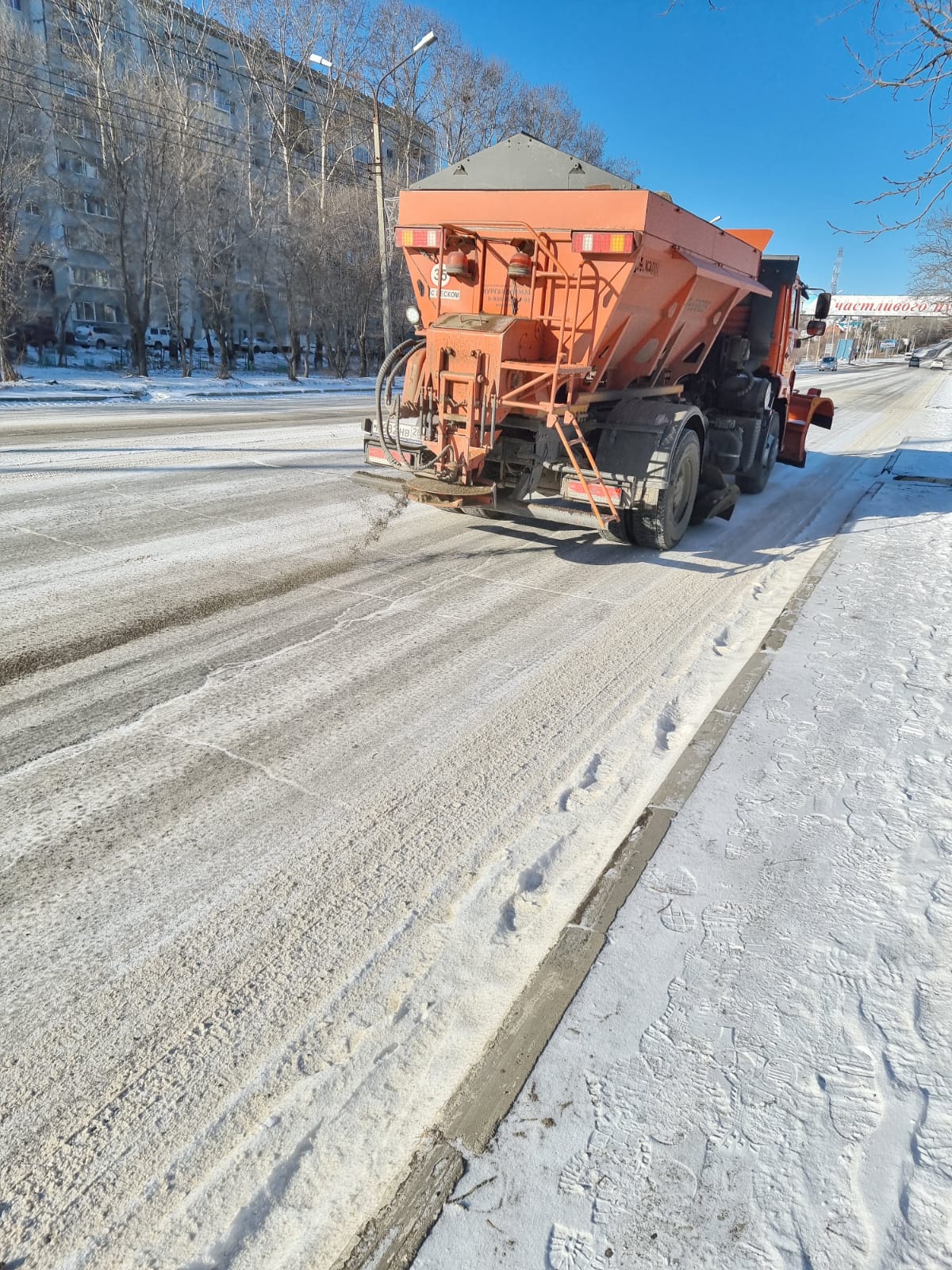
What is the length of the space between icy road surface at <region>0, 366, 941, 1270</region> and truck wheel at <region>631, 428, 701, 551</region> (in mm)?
480

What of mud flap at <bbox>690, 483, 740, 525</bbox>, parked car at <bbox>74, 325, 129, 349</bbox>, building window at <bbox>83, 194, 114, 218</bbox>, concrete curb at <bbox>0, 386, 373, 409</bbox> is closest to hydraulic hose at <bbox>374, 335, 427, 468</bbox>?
mud flap at <bbox>690, 483, 740, 525</bbox>

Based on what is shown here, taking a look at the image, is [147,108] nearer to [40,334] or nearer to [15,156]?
[15,156]

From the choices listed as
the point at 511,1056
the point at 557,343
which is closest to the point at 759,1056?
the point at 511,1056

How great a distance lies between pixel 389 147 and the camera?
1870 inches

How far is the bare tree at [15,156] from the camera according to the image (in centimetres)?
2242

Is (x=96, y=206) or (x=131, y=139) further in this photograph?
(x=96, y=206)

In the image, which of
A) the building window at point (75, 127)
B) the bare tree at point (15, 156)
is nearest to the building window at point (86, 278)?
the building window at point (75, 127)

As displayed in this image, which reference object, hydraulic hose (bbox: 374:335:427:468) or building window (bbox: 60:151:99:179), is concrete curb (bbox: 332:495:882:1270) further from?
building window (bbox: 60:151:99:179)

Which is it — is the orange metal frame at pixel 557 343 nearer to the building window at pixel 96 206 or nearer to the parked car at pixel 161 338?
the building window at pixel 96 206

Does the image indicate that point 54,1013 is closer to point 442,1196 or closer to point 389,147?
point 442,1196

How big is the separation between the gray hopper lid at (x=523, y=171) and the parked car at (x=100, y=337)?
39171mm

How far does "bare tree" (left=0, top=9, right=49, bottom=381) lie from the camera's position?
883 inches

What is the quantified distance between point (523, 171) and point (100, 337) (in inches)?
1654

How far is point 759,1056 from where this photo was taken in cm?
222
